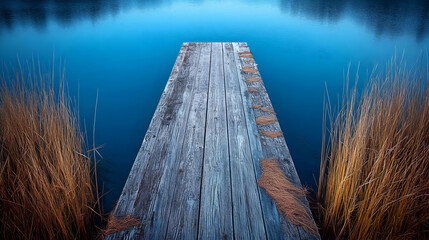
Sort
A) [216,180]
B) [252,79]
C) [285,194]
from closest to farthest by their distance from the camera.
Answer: [285,194] → [216,180] → [252,79]

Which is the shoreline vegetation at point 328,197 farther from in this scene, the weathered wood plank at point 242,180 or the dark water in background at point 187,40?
the dark water in background at point 187,40

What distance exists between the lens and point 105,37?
17.6 ft

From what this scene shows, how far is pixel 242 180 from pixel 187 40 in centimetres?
451

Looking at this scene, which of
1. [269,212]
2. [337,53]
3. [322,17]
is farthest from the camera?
[322,17]

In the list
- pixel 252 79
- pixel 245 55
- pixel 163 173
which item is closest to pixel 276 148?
pixel 163 173

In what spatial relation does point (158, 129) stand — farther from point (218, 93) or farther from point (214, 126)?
point (218, 93)

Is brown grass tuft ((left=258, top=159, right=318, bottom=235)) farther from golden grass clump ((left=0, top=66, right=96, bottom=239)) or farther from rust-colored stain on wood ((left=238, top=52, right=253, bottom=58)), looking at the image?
rust-colored stain on wood ((left=238, top=52, right=253, bottom=58))

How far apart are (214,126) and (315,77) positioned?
2.33 meters

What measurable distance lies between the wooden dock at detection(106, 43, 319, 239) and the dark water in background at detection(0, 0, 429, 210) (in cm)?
53

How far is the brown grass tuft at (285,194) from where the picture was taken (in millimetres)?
1158

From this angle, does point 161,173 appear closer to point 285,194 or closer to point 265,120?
point 285,194

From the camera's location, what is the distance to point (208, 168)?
57.8 inches

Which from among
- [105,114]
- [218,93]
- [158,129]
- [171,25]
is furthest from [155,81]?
[171,25]

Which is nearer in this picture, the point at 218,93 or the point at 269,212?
the point at 269,212
